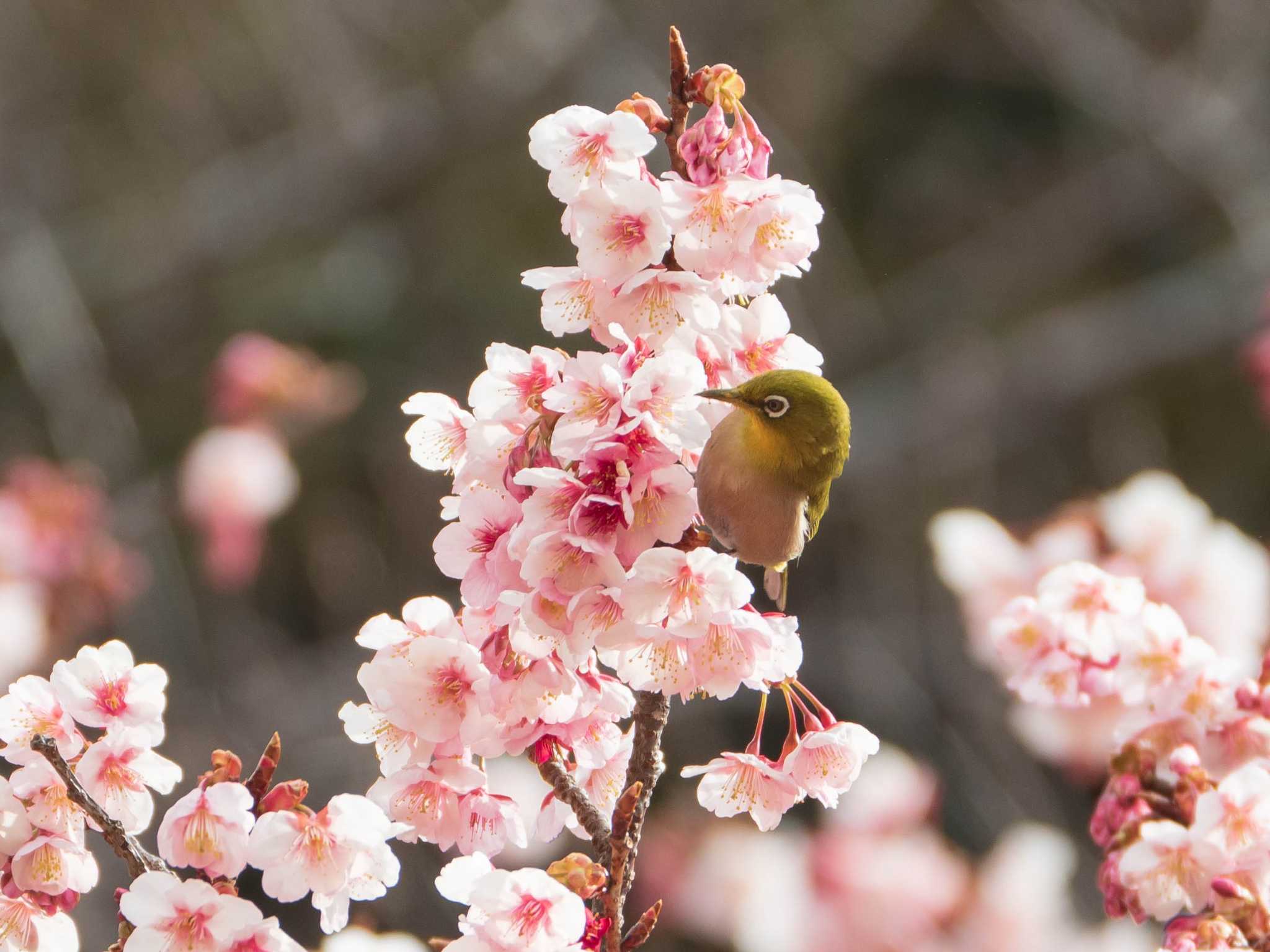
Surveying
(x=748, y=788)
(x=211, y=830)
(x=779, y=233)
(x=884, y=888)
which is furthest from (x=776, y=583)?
(x=884, y=888)

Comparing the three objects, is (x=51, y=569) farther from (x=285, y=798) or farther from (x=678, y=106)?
(x=678, y=106)

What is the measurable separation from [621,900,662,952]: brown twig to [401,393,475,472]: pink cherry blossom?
338 millimetres

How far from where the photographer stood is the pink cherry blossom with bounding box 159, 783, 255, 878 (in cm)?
79

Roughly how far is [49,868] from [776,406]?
57 centimetres

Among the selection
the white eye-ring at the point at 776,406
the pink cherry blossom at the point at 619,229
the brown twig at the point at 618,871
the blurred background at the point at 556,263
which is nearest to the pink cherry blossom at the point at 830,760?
the brown twig at the point at 618,871

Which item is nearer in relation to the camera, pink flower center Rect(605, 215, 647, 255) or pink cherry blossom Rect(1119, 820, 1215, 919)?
pink flower center Rect(605, 215, 647, 255)

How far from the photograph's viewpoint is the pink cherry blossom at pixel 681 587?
77 cm

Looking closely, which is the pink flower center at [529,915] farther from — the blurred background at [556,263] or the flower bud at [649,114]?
the blurred background at [556,263]

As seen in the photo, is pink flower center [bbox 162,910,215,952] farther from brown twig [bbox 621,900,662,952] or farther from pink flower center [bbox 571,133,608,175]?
pink flower center [bbox 571,133,608,175]

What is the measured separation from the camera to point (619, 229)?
836 mm

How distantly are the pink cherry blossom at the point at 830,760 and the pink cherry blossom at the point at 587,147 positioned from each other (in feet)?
1.29

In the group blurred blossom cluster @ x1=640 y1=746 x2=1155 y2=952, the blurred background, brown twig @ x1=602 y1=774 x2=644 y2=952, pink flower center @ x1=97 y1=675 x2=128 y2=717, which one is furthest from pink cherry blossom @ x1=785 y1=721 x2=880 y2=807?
the blurred background

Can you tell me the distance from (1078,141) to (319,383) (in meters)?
3.25

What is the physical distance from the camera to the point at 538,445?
2.64ft
